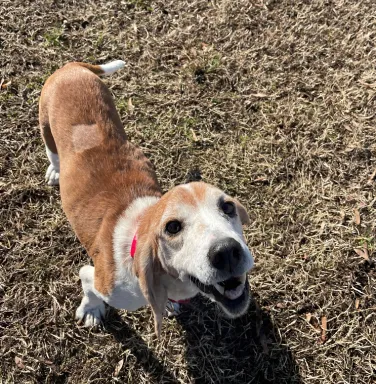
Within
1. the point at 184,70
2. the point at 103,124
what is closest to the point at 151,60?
the point at 184,70

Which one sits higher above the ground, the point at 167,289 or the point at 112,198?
the point at 112,198

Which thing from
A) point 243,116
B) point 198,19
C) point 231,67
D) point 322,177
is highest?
point 198,19

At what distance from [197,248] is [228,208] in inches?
17.0

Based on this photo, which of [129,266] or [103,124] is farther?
[103,124]

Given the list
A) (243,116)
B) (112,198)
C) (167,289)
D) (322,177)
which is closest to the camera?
(167,289)

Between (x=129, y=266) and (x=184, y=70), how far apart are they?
3.19 meters

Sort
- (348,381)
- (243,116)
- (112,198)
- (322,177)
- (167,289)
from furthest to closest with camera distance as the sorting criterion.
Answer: (243,116), (322,177), (348,381), (112,198), (167,289)

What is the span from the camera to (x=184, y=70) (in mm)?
5496

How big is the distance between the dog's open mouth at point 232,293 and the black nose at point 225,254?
0.27 meters

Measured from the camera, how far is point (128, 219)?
3.39 meters

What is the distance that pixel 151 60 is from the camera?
5.56 metres

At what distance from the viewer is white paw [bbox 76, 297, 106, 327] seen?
3.99 metres

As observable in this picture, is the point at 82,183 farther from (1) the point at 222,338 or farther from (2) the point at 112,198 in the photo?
(1) the point at 222,338

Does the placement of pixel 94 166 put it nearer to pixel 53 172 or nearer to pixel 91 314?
pixel 53 172
